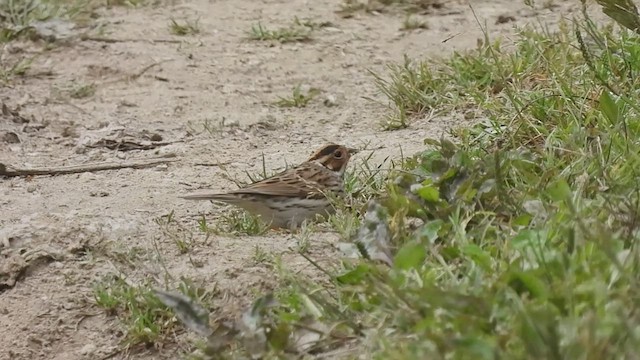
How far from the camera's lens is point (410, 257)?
13.3 feet

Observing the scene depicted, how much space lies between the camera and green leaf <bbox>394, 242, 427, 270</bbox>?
4.04 metres

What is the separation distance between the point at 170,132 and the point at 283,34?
1683 mm

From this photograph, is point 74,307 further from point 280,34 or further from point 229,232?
point 280,34

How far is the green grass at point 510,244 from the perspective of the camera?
11.2 feet

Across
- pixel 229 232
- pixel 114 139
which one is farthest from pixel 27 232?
pixel 114 139

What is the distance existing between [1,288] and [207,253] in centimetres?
89

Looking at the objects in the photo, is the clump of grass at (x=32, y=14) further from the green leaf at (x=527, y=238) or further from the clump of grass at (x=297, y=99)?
the green leaf at (x=527, y=238)

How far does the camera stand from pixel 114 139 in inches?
283

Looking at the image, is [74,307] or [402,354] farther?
[74,307]

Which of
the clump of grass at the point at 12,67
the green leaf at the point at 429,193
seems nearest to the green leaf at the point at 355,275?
the green leaf at the point at 429,193

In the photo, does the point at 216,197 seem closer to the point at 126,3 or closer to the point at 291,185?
the point at 291,185

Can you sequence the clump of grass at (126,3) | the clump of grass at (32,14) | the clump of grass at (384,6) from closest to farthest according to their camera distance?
the clump of grass at (32,14) < the clump of grass at (384,6) < the clump of grass at (126,3)

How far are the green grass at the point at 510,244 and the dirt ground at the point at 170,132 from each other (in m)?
0.42

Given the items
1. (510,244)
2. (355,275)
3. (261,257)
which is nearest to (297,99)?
(261,257)
